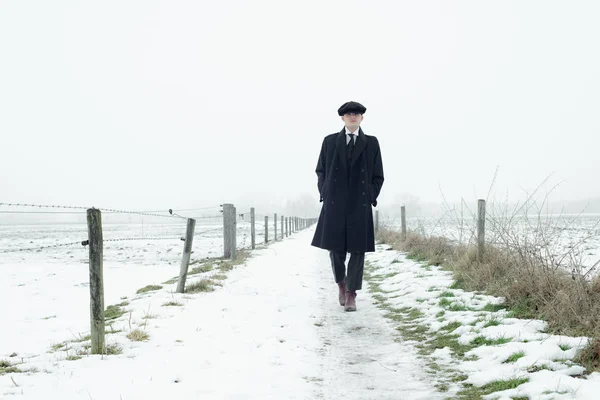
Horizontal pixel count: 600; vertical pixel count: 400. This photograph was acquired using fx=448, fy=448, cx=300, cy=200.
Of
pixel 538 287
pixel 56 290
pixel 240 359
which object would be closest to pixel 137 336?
pixel 240 359

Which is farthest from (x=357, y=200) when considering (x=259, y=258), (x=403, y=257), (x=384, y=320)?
(x=259, y=258)

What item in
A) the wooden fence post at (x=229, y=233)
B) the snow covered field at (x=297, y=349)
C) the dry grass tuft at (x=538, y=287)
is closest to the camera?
the snow covered field at (x=297, y=349)

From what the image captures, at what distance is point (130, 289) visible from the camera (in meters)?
8.30

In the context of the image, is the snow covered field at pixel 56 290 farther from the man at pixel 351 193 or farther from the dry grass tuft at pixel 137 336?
the man at pixel 351 193

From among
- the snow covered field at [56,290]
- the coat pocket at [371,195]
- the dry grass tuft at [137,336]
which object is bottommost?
the snow covered field at [56,290]

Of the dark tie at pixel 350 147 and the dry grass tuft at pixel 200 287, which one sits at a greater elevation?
the dark tie at pixel 350 147

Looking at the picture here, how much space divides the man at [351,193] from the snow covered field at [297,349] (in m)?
0.77

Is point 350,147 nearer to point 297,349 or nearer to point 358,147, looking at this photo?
point 358,147

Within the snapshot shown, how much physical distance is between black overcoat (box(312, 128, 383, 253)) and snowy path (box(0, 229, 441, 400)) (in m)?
0.87

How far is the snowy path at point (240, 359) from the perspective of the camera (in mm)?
2838

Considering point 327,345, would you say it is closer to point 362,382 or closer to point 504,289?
point 362,382

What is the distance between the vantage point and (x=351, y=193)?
536cm

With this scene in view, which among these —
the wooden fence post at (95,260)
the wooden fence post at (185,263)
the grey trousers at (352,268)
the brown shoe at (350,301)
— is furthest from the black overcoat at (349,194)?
the wooden fence post at (95,260)

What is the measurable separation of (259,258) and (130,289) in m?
3.56
